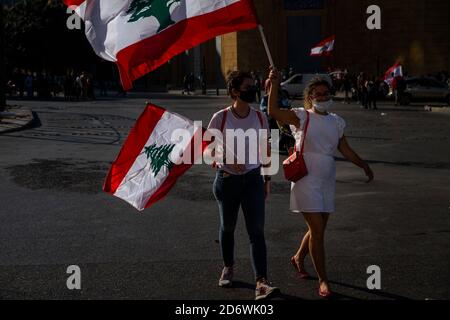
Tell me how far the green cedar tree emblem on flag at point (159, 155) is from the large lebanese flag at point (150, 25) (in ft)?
1.87

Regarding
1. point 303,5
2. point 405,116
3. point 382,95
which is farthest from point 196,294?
point 303,5

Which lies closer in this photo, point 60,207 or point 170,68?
point 60,207

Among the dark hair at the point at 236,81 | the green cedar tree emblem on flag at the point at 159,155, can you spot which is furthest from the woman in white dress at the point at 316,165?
the green cedar tree emblem on flag at the point at 159,155

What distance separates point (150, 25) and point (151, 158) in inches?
41.3

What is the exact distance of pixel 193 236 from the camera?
26.5 feet

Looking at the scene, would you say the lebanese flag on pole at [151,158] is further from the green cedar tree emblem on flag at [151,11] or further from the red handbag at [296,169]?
the red handbag at [296,169]

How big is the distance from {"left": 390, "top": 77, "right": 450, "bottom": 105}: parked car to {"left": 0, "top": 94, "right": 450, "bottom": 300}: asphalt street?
2161 cm

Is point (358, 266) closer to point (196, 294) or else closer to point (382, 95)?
point (196, 294)

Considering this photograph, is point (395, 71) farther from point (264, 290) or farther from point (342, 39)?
point (264, 290)

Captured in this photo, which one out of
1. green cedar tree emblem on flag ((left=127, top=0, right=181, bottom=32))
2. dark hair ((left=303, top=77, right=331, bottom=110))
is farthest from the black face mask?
Answer: green cedar tree emblem on flag ((left=127, top=0, right=181, bottom=32))

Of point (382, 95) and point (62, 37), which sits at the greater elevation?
point (62, 37)

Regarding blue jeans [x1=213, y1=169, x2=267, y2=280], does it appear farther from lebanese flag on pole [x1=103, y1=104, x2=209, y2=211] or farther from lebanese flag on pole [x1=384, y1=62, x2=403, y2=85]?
lebanese flag on pole [x1=384, y1=62, x2=403, y2=85]
